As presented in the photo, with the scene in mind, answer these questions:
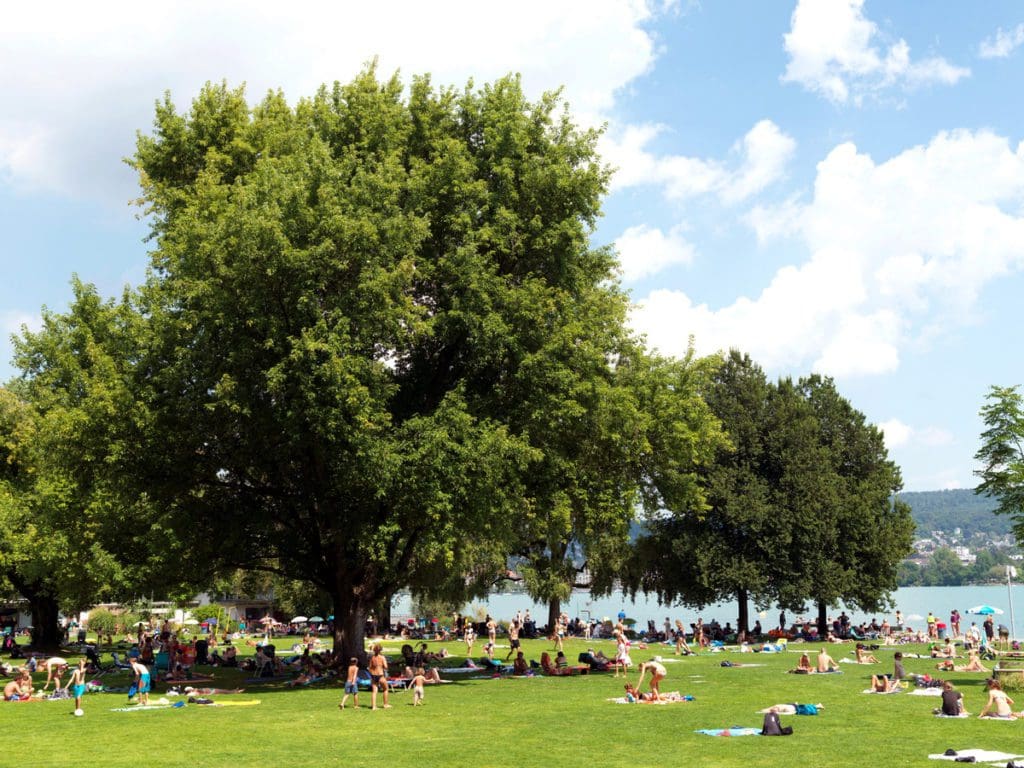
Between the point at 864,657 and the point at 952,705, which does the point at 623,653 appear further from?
the point at 952,705

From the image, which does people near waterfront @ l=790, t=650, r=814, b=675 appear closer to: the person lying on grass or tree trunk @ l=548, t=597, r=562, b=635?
the person lying on grass

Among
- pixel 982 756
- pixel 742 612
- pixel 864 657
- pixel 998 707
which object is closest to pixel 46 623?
pixel 742 612

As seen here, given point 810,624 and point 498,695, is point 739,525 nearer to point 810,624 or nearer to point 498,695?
point 810,624

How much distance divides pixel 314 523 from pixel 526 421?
8.43m

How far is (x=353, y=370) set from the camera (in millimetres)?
29578

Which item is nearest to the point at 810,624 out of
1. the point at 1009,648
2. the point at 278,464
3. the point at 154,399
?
the point at 1009,648

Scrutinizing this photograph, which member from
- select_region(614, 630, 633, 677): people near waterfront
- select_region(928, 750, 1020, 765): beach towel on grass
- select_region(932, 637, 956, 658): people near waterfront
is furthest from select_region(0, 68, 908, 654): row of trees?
select_region(928, 750, 1020, 765): beach towel on grass

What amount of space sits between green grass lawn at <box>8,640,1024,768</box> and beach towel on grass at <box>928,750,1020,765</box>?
0.39 meters

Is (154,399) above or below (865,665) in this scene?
above

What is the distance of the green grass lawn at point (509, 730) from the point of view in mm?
18266

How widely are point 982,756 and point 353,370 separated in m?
19.0

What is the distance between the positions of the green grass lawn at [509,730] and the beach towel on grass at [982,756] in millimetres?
390

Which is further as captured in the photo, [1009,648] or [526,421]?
[1009,648]

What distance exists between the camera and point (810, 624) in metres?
63.8
